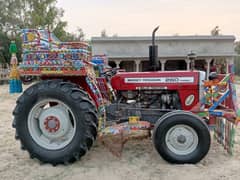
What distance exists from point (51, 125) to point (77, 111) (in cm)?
48

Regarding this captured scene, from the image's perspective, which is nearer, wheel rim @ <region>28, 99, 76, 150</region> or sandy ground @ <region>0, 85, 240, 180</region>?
sandy ground @ <region>0, 85, 240, 180</region>

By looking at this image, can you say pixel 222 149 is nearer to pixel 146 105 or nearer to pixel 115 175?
pixel 146 105

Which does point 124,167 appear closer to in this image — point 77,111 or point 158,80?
point 77,111

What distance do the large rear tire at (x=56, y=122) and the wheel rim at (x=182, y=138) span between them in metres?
0.97

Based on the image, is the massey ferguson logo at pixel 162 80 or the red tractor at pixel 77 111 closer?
the red tractor at pixel 77 111

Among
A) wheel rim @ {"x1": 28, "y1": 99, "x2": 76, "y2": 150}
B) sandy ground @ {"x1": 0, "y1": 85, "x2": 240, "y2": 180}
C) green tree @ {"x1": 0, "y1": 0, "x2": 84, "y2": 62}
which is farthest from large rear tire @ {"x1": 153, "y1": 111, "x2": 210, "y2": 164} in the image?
green tree @ {"x1": 0, "y1": 0, "x2": 84, "y2": 62}

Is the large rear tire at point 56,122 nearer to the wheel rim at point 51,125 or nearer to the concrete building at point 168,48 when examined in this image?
the wheel rim at point 51,125

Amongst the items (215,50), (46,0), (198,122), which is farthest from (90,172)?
(46,0)

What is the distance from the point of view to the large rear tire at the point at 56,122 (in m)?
2.96

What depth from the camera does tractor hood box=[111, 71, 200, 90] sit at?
3.39 m

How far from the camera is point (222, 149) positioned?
355cm

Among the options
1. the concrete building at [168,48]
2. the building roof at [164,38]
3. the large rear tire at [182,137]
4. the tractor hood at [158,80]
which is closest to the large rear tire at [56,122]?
the tractor hood at [158,80]

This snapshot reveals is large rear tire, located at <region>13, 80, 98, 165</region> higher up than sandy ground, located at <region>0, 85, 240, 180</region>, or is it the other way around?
large rear tire, located at <region>13, 80, 98, 165</region>

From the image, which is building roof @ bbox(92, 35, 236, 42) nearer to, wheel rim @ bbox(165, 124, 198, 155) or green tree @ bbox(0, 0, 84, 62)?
green tree @ bbox(0, 0, 84, 62)
